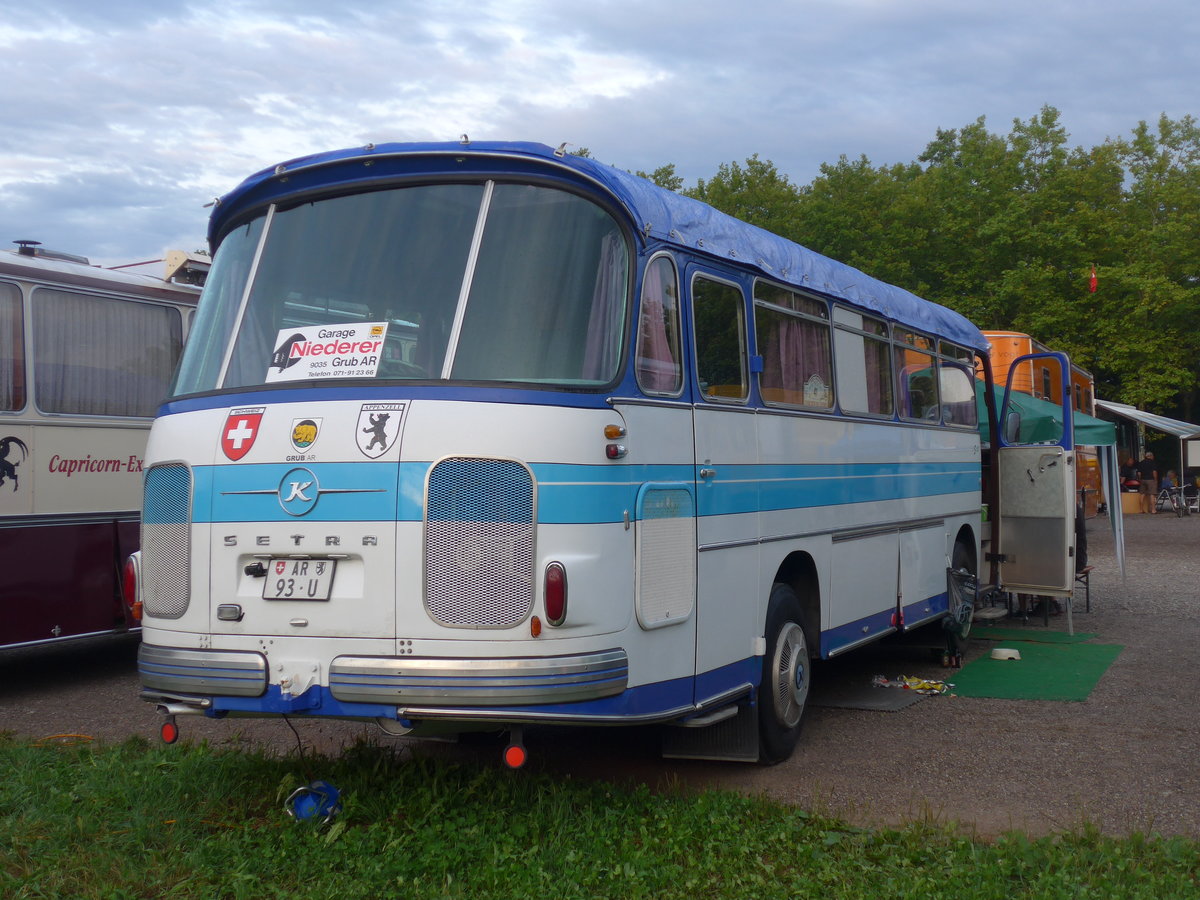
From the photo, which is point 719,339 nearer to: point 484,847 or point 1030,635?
point 484,847

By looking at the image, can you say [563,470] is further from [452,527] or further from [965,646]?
[965,646]

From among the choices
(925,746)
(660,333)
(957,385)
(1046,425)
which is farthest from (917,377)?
(660,333)

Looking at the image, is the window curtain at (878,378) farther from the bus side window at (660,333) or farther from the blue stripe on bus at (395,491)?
the bus side window at (660,333)

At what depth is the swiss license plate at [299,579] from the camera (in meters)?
5.11

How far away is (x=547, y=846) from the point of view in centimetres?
509

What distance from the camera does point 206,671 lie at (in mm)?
5262

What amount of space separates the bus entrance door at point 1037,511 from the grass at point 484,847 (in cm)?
637

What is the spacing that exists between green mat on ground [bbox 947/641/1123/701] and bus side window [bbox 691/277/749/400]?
3.80 m

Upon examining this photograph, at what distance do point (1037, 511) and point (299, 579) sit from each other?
8352 millimetres

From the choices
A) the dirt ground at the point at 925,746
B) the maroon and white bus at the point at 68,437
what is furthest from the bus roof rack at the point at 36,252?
the dirt ground at the point at 925,746

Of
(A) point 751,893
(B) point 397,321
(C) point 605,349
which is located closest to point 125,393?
(B) point 397,321

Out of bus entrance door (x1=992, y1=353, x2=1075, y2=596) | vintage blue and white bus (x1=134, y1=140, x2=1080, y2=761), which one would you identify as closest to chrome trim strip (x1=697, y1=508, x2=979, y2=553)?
vintage blue and white bus (x1=134, y1=140, x2=1080, y2=761)

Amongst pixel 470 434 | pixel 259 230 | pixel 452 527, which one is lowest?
pixel 452 527

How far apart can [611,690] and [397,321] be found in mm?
1841
